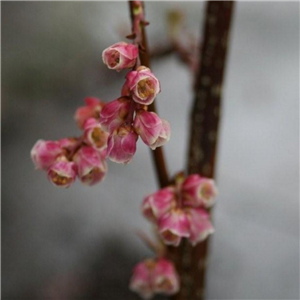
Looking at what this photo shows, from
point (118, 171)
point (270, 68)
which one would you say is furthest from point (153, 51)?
point (270, 68)

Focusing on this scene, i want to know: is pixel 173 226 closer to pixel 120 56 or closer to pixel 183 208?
pixel 183 208

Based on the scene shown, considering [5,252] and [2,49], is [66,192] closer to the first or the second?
[5,252]

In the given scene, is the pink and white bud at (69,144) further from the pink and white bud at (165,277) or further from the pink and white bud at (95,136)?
the pink and white bud at (165,277)

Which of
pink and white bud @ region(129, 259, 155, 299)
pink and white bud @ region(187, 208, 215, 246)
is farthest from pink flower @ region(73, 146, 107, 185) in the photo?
pink and white bud @ region(129, 259, 155, 299)

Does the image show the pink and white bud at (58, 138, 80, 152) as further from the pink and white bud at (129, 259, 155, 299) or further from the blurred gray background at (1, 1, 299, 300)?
the blurred gray background at (1, 1, 299, 300)

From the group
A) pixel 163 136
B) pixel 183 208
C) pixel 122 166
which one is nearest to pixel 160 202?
pixel 183 208
